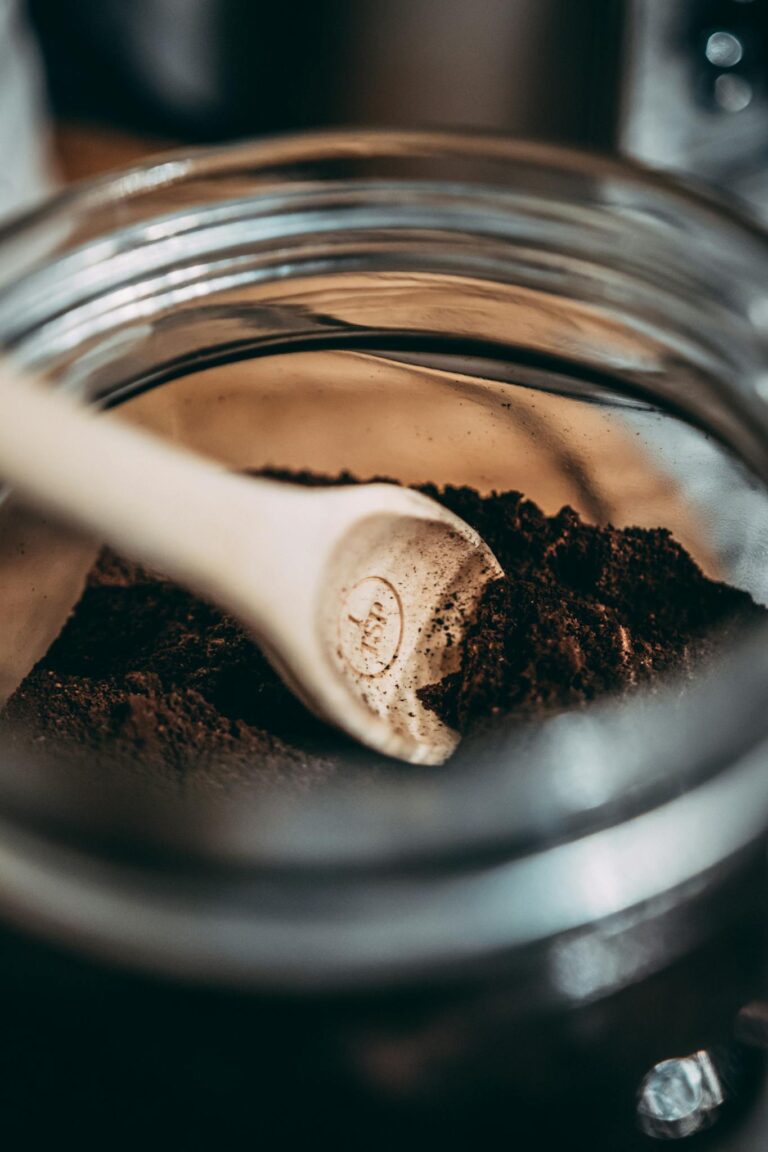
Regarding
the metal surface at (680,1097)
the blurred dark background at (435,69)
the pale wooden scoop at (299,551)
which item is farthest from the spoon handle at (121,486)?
the blurred dark background at (435,69)

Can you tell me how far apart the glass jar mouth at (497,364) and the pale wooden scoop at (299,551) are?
38 mm

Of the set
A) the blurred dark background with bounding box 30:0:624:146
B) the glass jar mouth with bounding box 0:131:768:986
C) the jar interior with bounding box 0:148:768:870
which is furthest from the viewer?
the blurred dark background with bounding box 30:0:624:146

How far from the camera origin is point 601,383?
1.08ft

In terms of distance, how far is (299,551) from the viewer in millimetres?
274

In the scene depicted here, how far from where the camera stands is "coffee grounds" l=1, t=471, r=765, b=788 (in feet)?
0.90

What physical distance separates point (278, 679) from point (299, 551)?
43 millimetres

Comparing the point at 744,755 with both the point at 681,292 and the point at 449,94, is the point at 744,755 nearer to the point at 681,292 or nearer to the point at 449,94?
the point at 681,292

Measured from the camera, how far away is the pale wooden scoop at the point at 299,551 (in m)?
0.25

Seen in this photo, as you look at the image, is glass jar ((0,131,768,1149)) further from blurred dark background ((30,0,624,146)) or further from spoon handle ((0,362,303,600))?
blurred dark background ((30,0,624,146))

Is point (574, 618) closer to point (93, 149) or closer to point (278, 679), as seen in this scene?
point (278, 679)

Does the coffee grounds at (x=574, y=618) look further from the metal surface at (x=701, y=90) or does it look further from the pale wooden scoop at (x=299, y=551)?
the metal surface at (x=701, y=90)

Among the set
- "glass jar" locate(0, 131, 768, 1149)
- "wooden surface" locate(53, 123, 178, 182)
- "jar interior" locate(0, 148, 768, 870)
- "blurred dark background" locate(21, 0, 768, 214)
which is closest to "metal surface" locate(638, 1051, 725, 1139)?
"glass jar" locate(0, 131, 768, 1149)

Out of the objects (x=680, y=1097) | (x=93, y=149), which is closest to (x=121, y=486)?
(x=680, y=1097)

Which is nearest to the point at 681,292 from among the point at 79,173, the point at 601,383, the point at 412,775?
the point at 601,383
